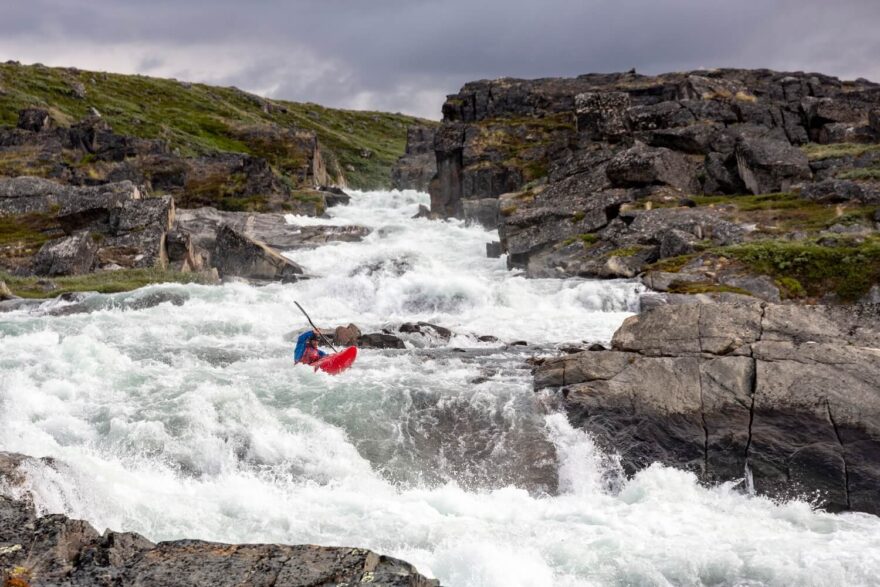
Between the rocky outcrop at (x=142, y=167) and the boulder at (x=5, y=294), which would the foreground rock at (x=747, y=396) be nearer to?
the boulder at (x=5, y=294)

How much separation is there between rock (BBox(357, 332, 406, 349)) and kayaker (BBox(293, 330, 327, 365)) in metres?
2.61

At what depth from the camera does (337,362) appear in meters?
19.0

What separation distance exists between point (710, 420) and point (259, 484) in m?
8.35

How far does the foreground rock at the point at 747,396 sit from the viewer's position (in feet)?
44.4

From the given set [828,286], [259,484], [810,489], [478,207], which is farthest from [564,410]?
[478,207]

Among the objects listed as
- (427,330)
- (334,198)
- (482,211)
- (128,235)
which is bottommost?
(427,330)

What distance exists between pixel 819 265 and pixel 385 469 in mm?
18552

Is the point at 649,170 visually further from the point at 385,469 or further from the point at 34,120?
the point at 34,120

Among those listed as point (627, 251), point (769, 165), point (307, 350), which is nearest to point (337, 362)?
point (307, 350)

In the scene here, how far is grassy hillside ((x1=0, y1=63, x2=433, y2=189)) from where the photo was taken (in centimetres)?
10006

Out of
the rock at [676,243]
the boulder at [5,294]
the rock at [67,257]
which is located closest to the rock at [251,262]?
the rock at [67,257]

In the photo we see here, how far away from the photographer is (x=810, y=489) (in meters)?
13.4

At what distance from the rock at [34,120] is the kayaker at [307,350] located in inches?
2730

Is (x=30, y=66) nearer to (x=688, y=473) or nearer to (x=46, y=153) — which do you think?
(x=46, y=153)
